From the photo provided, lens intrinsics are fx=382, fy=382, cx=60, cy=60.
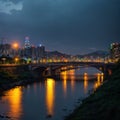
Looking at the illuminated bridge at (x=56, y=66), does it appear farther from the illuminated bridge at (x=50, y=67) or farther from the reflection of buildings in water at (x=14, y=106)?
the reflection of buildings in water at (x=14, y=106)

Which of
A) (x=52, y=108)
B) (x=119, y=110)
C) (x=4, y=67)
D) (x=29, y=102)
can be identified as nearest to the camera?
(x=119, y=110)

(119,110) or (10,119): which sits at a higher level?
(119,110)

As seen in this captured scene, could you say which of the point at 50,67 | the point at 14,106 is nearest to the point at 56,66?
the point at 50,67

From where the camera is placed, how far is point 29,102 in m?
47.8

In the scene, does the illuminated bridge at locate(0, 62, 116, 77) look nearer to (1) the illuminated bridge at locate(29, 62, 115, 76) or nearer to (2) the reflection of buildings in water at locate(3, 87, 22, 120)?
(1) the illuminated bridge at locate(29, 62, 115, 76)

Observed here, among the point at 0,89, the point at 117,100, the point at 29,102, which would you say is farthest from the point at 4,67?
the point at 117,100

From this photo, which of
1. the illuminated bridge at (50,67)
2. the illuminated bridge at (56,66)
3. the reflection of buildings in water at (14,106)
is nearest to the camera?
the reflection of buildings in water at (14,106)

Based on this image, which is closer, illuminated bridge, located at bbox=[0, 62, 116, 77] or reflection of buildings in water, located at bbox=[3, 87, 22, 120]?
reflection of buildings in water, located at bbox=[3, 87, 22, 120]

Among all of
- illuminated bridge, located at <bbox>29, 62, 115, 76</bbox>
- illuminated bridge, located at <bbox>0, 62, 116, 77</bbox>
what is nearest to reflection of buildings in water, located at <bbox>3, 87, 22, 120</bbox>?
illuminated bridge, located at <bbox>0, 62, 116, 77</bbox>

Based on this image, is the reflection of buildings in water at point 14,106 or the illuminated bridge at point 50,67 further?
the illuminated bridge at point 50,67

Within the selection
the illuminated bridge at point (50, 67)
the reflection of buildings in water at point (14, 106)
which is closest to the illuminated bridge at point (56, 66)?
the illuminated bridge at point (50, 67)

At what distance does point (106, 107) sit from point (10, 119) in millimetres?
12041

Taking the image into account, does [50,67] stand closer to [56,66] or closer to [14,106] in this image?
[56,66]

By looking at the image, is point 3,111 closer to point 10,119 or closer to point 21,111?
point 21,111
